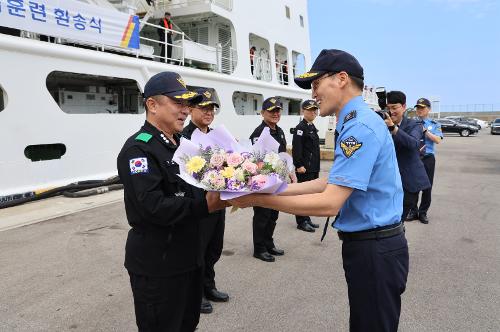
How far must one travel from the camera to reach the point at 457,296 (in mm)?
3279

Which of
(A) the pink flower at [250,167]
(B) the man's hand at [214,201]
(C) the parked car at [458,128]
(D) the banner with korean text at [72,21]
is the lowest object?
(B) the man's hand at [214,201]

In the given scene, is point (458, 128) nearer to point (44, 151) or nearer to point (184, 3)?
point (184, 3)

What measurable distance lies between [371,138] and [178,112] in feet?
3.07

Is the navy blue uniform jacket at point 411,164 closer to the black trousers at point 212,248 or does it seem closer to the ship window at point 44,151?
the black trousers at point 212,248

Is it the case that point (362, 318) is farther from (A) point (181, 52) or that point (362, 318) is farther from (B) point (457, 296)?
(A) point (181, 52)

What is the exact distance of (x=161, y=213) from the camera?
165 cm

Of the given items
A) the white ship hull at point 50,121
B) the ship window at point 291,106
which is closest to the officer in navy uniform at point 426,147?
the white ship hull at point 50,121

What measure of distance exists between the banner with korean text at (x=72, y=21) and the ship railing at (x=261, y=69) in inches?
233

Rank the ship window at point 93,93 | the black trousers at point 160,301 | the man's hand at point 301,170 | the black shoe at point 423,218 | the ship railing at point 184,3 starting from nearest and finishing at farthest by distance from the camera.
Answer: the black trousers at point 160,301 → the man's hand at point 301,170 → the black shoe at point 423,218 → the ship window at point 93,93 → the ship railing at point 184,3

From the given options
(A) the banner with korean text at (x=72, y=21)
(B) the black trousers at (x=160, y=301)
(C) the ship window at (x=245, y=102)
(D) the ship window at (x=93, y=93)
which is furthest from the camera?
(C) the ship window at (x=245, y=102)

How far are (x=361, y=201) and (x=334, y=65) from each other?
602 mm

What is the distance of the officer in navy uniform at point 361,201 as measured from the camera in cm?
157

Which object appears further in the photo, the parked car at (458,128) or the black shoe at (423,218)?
the parked car at (458,128)

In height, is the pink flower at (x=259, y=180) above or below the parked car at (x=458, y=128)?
below
